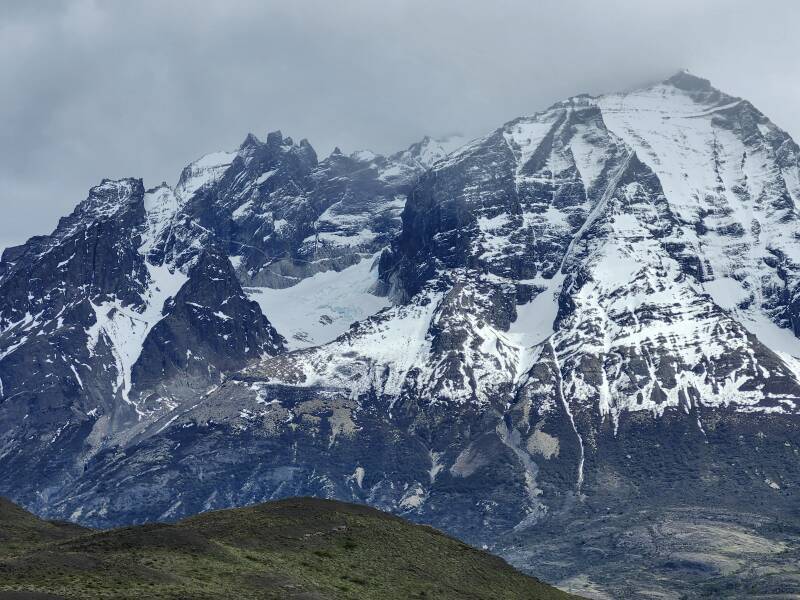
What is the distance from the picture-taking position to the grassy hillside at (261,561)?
144 meters

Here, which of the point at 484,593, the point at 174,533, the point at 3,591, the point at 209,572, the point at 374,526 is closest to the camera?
the point at 3,591

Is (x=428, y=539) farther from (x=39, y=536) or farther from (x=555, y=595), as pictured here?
(x=39, y=536)

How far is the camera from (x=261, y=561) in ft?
546

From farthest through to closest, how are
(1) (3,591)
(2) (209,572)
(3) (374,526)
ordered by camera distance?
1. (3) (374,526)
2. (2) (209,572)
3. (1) (3,591)

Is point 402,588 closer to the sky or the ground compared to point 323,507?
closer to the ground

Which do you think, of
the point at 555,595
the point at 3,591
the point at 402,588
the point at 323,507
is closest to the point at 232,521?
the point at 323,507

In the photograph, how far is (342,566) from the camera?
17375 centimetres

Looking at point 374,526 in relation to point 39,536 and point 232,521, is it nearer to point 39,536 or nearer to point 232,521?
point 232,521

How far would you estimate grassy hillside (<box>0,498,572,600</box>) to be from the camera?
144 m

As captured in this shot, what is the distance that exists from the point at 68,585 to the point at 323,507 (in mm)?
62492

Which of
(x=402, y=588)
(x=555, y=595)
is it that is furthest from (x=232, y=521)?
(x=555, y=595)

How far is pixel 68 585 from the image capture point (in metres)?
138

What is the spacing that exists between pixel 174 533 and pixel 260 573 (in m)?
13.8

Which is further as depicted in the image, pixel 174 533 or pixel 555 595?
pixel 555 595
